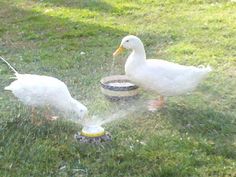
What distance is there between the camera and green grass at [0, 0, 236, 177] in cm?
452

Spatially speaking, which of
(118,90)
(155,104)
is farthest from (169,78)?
(118,90)

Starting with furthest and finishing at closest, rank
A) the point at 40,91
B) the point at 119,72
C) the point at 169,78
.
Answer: the point at 119,72, the point at 169,78, the point at 40,91

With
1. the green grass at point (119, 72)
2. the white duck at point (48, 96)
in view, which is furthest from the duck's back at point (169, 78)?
the white duck at point (48, 96)

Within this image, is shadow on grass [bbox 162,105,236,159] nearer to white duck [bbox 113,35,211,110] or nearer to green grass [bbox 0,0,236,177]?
green grass [bbox 0,0,236,177]

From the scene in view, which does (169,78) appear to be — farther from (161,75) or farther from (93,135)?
(93,135)

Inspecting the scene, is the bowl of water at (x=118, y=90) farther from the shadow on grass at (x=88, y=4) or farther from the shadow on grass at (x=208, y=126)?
the shadow on grass at (x=88, y=4)

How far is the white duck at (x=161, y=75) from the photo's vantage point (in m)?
5.59

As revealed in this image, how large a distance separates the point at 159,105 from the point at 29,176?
1.87 m

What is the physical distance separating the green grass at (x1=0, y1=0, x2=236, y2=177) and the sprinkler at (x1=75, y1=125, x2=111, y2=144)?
2.6 inches

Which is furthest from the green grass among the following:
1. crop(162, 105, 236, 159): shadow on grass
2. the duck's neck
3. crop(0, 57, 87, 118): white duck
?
the duck's neck

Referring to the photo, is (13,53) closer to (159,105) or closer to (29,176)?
(159,105)

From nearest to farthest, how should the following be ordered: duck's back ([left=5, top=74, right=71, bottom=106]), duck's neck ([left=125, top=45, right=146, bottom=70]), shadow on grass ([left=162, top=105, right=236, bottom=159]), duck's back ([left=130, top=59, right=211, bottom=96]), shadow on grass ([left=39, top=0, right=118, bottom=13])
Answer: shadow on grass ([left=162, top=105, right=236, bottom=159]) < duck's back ([left=5, top=74, right=71, bottom=106]) < duck's back ([left=130, top=59, right=211, bottom=96]) < duck's neck ([left=125, top=45, right=146, bottom=70]) < shadow on grass ([left=39, top=0, right=118, bottom=13])

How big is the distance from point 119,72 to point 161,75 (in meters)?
1.37

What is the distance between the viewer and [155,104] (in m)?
5.74
